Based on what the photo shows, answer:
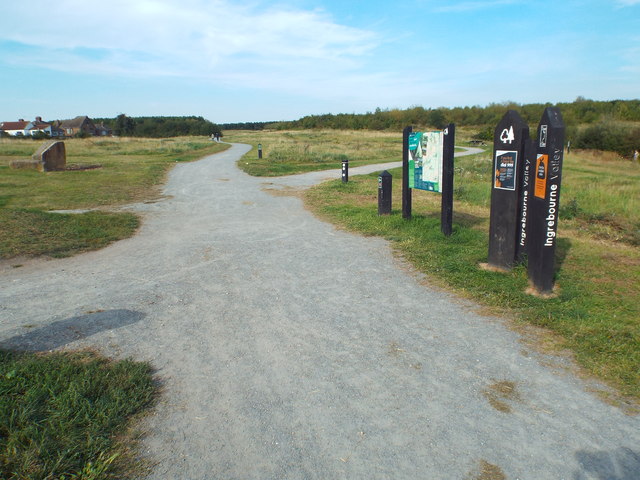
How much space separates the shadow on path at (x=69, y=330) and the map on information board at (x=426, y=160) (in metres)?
5.65

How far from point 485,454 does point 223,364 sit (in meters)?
2.26

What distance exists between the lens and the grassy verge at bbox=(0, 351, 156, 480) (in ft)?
A: 9.27

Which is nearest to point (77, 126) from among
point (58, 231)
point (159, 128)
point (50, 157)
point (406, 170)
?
point (159, 128)

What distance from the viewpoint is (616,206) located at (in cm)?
1259

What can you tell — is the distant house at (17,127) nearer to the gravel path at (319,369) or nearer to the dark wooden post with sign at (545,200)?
the gravel path at (319,369)

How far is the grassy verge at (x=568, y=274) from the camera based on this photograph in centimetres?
436

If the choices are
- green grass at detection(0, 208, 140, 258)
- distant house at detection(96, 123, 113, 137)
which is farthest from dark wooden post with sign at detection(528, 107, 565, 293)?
distant house at detection(96, 123, 113, 137)

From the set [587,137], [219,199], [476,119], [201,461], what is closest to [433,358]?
[201,461]

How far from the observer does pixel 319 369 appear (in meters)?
4.07

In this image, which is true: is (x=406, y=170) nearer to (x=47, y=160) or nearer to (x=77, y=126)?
(x=47, y=160)

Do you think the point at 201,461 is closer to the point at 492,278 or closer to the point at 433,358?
the point at 433,358

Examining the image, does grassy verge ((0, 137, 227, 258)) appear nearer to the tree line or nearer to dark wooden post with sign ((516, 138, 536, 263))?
dark wooden post with sign ((516, 138, 536, 263))

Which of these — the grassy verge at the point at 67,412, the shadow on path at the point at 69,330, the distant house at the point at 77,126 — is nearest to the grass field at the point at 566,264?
the grassy verge at the point at 67,412

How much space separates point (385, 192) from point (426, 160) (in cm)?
179
